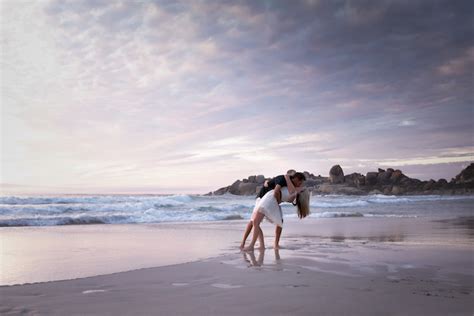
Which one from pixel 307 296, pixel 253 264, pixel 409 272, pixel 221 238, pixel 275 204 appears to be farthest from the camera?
pixel 221 238

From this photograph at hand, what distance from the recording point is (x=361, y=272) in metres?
5.34

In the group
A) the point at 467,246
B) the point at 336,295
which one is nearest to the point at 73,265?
the point at 336,295

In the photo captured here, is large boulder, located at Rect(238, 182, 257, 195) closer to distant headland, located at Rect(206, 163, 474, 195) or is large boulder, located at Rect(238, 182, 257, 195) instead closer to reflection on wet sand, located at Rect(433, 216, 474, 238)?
distant headland, located at Rect(206, 163, 474, 195)

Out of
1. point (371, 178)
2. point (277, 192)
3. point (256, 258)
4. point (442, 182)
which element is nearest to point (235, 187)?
point (371, 178)

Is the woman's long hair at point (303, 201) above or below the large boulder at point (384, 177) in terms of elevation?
below

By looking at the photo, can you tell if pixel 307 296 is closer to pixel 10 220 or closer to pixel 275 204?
pixel 275 204

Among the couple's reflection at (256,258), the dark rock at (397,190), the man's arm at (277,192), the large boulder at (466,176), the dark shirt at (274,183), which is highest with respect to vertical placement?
the large boulder at (466,176)

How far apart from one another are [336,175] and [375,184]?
22.6 ft

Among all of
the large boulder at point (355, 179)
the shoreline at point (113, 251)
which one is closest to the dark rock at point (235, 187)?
the large boulder at point (355, 179)

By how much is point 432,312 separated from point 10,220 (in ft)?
51.6

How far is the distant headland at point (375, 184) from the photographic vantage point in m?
58.5

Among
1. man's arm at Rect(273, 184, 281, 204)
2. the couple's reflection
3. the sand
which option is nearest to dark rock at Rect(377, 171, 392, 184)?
the sand

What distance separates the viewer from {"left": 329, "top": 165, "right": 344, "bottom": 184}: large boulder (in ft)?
224

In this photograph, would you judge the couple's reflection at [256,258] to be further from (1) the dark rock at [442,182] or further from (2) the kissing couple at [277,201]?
(1) the dark rock at [442,182]
